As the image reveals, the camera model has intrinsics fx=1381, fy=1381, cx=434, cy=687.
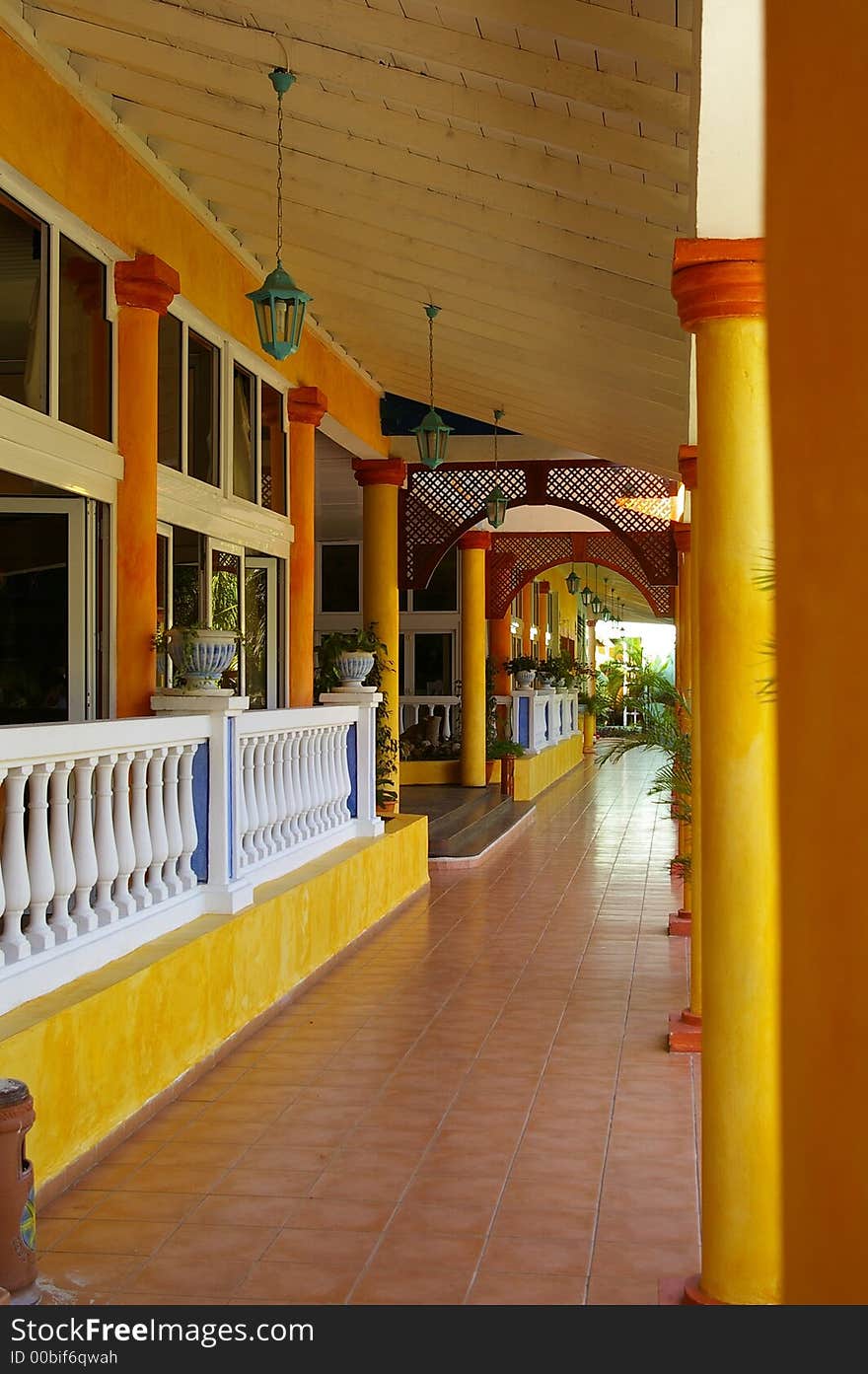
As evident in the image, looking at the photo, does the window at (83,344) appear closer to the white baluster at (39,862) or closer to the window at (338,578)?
the white baluster at (39,862)

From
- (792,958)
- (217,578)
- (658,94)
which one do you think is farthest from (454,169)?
(792,958)

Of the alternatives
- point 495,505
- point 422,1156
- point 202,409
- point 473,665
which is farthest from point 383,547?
point 422,1156

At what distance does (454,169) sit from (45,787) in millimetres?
3070

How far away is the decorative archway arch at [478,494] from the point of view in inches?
536

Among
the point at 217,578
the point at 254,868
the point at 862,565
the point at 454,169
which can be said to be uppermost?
the point at 454,169

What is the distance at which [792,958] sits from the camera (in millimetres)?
993

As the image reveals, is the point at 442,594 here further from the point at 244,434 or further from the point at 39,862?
the point at 39,862

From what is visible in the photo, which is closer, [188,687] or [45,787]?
[45,787]

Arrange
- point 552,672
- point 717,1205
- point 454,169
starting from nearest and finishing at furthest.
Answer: point 717,1205, point 454,169, point 552,672

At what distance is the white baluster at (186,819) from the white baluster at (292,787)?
152 cm

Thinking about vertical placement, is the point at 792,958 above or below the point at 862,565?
below

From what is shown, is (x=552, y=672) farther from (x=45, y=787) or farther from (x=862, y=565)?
(x=862, y=565)

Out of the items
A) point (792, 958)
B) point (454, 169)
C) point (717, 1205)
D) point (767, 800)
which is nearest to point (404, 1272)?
point (717, 1205)

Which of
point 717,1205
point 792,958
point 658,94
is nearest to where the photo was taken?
point 792,958
